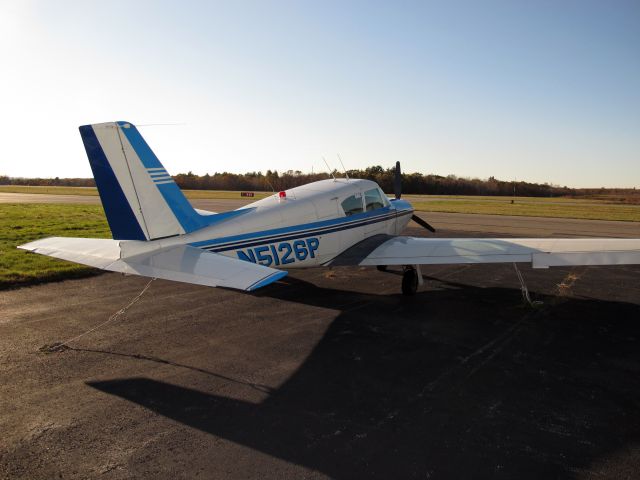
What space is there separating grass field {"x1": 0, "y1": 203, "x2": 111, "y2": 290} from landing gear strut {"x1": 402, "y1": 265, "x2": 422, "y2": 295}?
9.30m

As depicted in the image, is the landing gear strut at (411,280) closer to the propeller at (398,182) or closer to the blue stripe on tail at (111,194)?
the propeller at (398,182)

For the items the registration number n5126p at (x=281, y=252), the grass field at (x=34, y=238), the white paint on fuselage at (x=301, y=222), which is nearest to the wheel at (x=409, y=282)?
the white paint on fuselage at (x=301, y=222)

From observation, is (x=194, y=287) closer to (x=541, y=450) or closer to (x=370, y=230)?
(x=370, y=230)

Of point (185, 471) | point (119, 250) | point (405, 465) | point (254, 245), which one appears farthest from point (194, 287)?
point (405, 465)

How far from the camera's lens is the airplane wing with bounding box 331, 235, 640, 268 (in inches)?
363

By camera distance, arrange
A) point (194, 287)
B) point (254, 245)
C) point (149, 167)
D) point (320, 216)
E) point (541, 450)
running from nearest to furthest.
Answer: point (541, 450) → point (149, 167) → point (254, 245) → point (320, 216) → point (194, 287)

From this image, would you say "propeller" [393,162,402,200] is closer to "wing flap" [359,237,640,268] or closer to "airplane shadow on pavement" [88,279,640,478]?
"wing flap" [359,237,640,268]

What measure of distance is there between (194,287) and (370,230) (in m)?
4.99

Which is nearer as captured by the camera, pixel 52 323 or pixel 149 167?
pixel 149 167

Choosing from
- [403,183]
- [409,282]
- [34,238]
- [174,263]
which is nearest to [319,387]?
[174,263]

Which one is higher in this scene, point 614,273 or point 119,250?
point 119,250

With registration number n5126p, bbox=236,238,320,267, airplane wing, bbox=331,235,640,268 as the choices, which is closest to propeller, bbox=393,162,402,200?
airplane wing, bbox=331,235,640,268

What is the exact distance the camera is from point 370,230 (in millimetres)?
12367

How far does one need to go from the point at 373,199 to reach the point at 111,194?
720 centimetres
